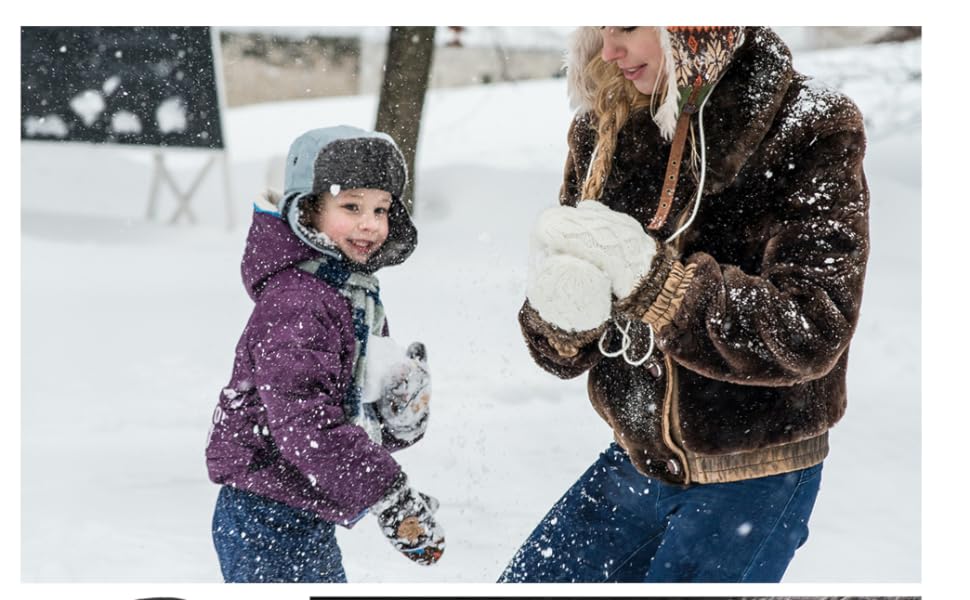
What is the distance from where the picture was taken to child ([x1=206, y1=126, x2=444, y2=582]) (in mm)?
1800

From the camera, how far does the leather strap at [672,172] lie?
1.71 metres

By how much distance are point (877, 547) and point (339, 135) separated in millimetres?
1419

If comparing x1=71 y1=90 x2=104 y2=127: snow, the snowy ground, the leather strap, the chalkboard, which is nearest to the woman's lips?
the leather strap

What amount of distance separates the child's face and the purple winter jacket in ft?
0.20

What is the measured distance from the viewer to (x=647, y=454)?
5.85ft

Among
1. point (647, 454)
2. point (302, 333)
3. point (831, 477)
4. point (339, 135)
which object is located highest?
point (339, 135)

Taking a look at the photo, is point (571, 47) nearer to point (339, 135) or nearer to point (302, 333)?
point (339, 135)

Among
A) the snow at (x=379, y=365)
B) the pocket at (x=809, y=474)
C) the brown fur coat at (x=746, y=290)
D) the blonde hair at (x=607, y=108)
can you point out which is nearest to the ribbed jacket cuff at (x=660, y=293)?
the brown fur coat at (x=746, y=290)

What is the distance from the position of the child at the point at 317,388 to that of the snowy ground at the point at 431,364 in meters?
0.11

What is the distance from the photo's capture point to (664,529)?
1.85 m

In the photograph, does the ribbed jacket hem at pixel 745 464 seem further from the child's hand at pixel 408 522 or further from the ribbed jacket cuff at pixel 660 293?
the child's hand at pixel 408 522

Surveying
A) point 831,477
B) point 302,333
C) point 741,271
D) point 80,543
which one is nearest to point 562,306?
point 741,271

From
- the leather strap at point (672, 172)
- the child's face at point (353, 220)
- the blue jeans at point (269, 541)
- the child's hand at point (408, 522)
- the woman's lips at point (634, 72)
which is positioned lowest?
the blue jeans at point (269, 541)

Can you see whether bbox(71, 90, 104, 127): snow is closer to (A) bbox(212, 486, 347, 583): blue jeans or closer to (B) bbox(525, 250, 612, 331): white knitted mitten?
(A) bbox(212, 486, 347, 583): blue jeans
